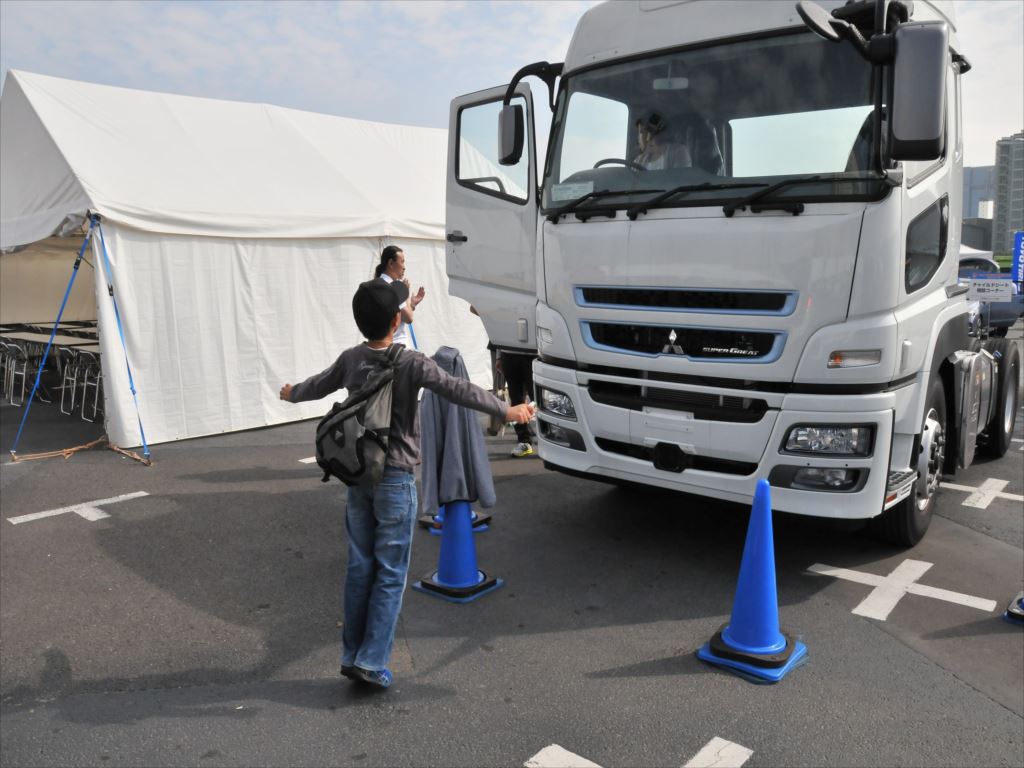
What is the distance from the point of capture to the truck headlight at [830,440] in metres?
4.04

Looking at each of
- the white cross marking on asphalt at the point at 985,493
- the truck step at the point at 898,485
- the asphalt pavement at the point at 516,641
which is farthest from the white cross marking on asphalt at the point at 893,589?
the white cross marking on asphalt at the point at 985,493

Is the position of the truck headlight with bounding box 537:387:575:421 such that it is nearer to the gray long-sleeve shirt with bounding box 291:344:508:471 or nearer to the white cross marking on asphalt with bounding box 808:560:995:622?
the gray long-sleeve shirt with bounding box 291:344:508:471

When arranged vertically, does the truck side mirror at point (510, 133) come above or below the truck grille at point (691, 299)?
above

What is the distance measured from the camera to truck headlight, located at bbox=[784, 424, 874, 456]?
4.04 meters

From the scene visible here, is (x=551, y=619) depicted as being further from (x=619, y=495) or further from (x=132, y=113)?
(x=132, y=113)

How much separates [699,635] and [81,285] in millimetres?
13328

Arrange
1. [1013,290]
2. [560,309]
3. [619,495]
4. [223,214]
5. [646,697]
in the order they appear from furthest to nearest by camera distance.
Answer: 1. [223,214]
2. [1013,290]
3. [619,495]
4. [560,309]
5. [646,697]

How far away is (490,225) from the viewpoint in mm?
6137

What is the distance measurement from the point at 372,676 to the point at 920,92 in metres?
3.50

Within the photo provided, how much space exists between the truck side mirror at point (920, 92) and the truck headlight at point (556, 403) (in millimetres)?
2205

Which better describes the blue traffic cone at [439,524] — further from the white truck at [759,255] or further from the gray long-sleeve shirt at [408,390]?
the gray long-sleeve shirt at [408,390]

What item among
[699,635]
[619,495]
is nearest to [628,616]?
[699,635]

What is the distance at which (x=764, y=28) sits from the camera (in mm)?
4316

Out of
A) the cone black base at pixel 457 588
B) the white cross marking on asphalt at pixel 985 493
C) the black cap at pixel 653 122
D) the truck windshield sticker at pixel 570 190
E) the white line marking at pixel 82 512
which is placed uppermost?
the black cap at pixel 653 122
